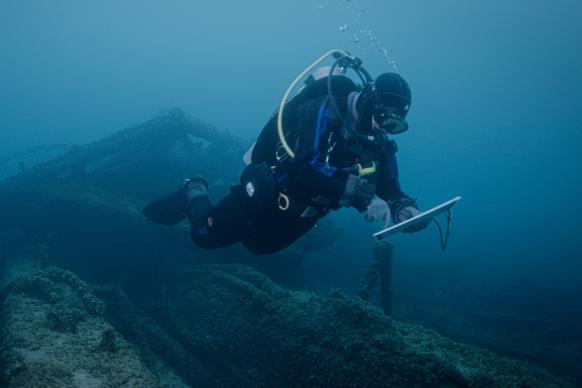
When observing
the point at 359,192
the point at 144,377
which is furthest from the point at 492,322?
the point at 144,377

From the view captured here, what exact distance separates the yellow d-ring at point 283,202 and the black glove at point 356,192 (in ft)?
1.95

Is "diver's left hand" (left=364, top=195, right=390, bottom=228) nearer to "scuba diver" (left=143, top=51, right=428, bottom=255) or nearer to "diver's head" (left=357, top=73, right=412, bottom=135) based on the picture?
"scuba diver" (left=143, top=51, right=428, bottom=255)

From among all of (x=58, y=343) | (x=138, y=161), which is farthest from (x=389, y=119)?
(x=138, y=161)

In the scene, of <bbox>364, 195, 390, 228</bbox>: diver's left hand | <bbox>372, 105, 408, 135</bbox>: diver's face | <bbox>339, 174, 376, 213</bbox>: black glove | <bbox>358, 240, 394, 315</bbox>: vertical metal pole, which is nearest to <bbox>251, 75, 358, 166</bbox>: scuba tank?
<bbox>372, 105, 408, 135</bbox>: diver's face

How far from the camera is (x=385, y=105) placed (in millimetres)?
3346

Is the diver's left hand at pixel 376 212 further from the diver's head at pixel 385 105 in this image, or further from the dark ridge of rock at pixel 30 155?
the dark ridge of rock at pixel 30 155

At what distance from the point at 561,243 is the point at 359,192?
44954mm

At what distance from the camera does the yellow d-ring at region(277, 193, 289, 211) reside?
11.8 feet

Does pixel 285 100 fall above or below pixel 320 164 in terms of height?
above

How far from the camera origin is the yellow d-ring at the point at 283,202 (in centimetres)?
360

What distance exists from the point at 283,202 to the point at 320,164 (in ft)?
2.06

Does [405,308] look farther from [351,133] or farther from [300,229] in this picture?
[351,133]

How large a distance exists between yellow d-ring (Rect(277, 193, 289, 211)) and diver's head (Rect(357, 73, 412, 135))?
1.00 meters

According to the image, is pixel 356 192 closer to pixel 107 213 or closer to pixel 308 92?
pixel 308 92
